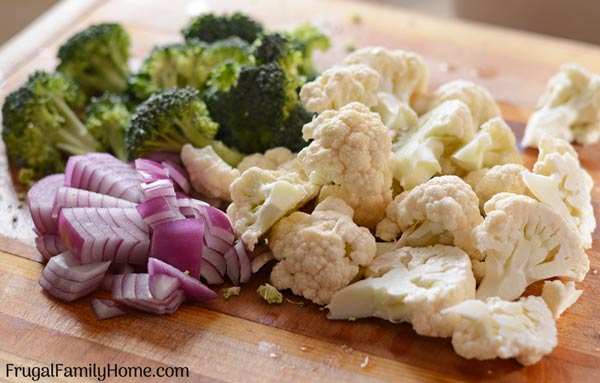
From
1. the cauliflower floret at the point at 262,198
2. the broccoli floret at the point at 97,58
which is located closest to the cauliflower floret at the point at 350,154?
the cauliflower floret at the point at 262,198

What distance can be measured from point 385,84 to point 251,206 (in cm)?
69

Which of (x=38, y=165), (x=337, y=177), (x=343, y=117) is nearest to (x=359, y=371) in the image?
(x=337, y=177)

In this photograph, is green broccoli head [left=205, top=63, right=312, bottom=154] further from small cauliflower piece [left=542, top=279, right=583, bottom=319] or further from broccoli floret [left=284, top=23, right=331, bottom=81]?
small cauliflower piece [left=542, top=279, right=583, bottom=319]

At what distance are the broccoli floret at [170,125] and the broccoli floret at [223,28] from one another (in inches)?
22.1

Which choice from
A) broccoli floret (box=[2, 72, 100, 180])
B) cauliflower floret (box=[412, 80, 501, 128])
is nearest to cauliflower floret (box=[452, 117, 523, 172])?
cauliflower floret (box=[412, 80, 501, 128])

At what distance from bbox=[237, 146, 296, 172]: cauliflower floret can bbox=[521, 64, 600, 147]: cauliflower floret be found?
86cm

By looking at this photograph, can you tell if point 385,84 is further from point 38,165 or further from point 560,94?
point 38,165

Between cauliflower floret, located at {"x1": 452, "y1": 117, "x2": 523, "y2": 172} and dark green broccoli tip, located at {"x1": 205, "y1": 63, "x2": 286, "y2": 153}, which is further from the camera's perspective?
dark green broccoli tip, located at {"x1": 205, "y1": 63, "x2": 286, "y2": 153}

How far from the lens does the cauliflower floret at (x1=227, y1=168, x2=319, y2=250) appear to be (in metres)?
2.20

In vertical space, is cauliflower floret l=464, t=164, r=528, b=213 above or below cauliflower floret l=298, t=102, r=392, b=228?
below

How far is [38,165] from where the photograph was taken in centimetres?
267

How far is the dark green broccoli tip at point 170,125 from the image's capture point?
2492mm

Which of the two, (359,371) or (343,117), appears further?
(343,117)

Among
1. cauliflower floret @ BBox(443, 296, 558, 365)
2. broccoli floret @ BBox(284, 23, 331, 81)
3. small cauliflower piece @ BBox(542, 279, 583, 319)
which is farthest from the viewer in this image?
broccoli floret @ BBox(284, 23, 331, 81)
